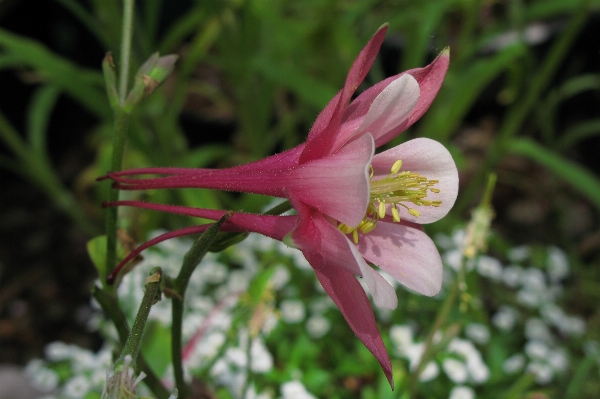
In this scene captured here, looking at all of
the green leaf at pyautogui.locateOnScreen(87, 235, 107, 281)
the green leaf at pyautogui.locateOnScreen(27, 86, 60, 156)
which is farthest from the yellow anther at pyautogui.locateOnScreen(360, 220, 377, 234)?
the green leaf at pyautogui.locateOnScreen(27, 86, 60, 156)

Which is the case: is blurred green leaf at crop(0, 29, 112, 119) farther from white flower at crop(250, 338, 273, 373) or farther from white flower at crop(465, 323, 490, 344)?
white flower at crop(465, 323, 490, 344)

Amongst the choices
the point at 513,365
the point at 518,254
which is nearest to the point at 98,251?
the point at 513,365

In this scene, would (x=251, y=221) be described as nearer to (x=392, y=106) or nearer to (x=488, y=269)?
(x=392, y=106)

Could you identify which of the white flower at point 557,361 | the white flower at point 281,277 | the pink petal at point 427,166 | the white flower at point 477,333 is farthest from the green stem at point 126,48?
the white flower at point 557,361

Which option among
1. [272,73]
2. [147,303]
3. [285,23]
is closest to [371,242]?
[147,303]

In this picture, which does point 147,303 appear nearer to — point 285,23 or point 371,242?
point 371,242

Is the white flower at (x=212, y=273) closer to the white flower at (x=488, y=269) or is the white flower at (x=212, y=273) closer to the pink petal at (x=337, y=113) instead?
the white flower at (x=488, y=269)
